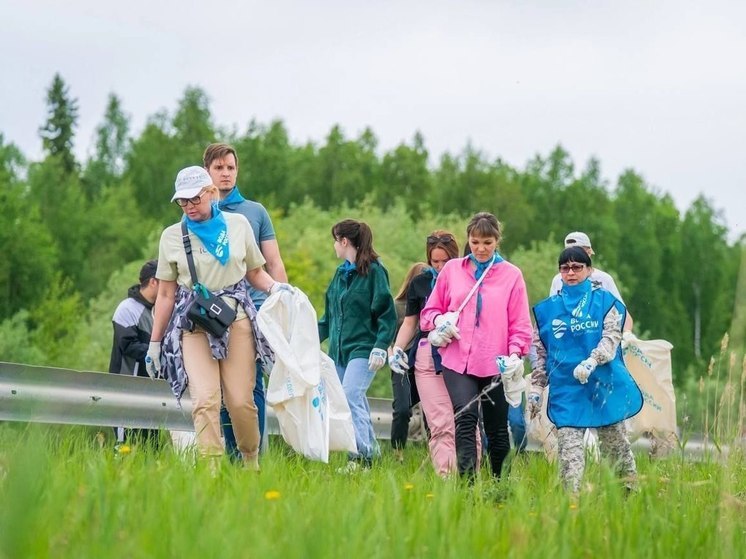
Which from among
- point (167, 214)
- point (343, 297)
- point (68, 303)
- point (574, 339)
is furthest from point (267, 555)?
point (167, 214)

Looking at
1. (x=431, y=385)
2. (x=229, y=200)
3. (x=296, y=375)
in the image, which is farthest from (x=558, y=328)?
(x=229, y=200)

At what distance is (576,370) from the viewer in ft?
25.2

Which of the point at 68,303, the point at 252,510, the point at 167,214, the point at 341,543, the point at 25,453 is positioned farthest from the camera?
the point at 167,214

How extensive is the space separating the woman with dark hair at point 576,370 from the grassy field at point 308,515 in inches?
62.0

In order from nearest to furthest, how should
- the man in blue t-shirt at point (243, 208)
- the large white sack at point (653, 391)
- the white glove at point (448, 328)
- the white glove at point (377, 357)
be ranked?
1. the white glove at point (448, 328)
2. the man in blue t-shirt at point (243, 208)
3. the white glove at point (377, 357)
4. the large white sack at point (653, 391)

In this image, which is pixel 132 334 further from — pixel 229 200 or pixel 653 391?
pixel 653 391

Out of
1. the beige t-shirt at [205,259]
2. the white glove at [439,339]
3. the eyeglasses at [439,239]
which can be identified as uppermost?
the eyeglasses at [439,239]

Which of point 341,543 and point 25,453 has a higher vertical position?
point 25,453

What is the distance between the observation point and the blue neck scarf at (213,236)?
776 cm

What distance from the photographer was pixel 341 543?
4.25m

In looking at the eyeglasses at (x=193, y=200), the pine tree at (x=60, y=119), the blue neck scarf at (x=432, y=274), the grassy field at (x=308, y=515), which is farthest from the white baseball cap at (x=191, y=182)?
the pine tree at (x=60, y=119)

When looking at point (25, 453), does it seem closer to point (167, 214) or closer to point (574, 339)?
point (574, 339)

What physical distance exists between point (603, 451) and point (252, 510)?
3.65 metres

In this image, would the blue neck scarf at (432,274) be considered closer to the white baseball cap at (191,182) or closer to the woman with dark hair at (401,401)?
the woman with dark hair at (401,401)
